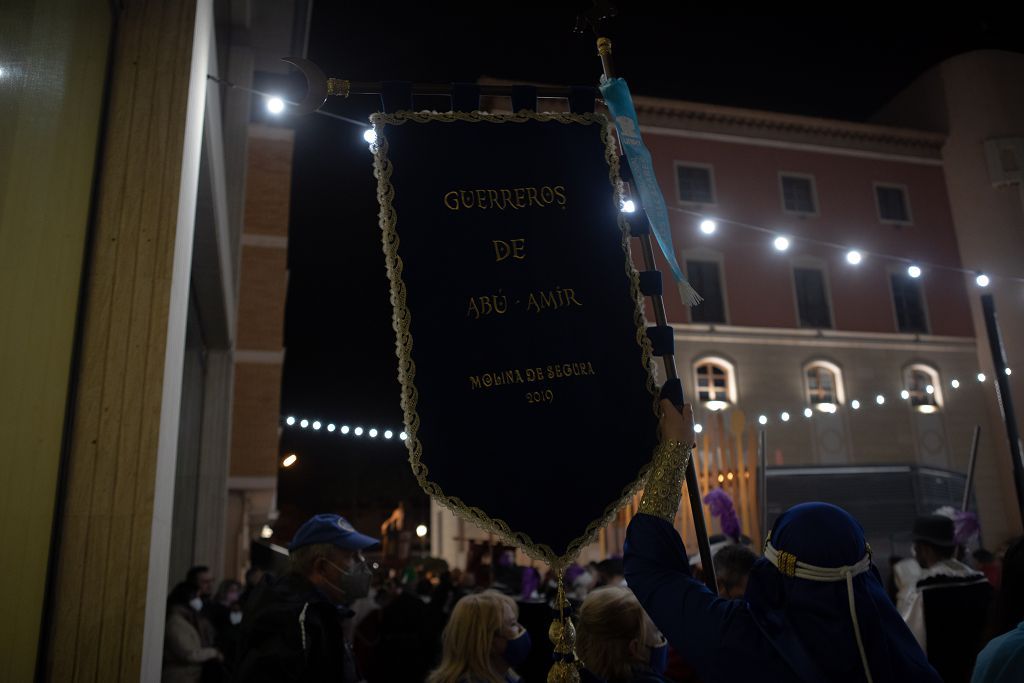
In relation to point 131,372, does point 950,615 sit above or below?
below

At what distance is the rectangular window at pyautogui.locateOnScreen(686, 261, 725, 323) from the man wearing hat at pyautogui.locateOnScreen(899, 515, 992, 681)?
17.4m

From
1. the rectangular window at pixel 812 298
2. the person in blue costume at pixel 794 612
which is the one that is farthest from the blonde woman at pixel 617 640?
the rectangular window at pixel 812 298

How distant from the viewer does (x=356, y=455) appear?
106 feet

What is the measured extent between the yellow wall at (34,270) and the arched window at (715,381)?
19.0 meters

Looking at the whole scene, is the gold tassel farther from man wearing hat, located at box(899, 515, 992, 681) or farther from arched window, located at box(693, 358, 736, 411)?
arched window, located at box(693, 358, 736, 411)

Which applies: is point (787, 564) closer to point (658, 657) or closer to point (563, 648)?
point (563, 648)

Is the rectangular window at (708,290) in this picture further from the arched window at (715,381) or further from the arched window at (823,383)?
the arched window at (823,383)

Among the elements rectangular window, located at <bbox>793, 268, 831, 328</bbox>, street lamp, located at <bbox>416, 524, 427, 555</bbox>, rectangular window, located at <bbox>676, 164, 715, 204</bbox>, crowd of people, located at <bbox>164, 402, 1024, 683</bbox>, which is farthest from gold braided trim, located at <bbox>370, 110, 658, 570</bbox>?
street lamp, located at <bbox>416, 524, 427, 555</bbox>

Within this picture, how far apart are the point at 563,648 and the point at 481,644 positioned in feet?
2.59

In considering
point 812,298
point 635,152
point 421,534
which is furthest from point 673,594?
point 421,534

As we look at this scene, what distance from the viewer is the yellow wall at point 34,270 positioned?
2316 millimetres

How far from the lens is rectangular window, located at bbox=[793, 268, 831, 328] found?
2252 cm

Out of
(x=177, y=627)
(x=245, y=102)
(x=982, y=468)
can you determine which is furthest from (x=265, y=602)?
(x=982, y=468)

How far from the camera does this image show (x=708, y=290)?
71.2 feet
